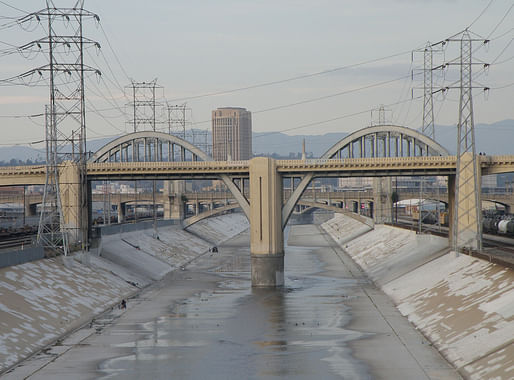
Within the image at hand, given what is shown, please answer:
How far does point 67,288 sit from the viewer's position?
69.0 m

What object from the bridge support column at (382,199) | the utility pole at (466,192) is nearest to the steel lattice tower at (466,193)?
the utility pole at (466,192)

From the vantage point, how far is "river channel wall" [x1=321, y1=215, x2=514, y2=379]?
43156 millimetres

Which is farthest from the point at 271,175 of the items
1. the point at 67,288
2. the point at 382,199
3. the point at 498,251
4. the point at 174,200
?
the point at 174,200

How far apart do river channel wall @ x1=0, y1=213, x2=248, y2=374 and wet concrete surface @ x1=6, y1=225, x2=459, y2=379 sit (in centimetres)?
184

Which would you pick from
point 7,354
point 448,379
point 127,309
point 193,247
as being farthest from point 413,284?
point 193,247

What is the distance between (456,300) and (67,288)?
117ft

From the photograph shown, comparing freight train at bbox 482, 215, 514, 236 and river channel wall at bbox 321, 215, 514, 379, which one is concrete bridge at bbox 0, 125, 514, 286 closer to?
river channel wall at bbox 321, 215, 514, 379

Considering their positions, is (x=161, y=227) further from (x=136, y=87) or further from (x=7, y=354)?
(x=7, y=354)

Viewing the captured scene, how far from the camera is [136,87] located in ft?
491

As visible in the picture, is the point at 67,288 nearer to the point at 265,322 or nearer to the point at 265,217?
the point at 265,322

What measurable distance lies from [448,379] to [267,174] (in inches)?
1845

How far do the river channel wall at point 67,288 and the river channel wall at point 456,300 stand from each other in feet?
90.5

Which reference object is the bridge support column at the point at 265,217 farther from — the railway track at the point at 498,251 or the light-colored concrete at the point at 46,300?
the railway track at the point at 498,251

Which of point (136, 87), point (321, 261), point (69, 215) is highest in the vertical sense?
point (136, 87)
